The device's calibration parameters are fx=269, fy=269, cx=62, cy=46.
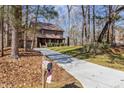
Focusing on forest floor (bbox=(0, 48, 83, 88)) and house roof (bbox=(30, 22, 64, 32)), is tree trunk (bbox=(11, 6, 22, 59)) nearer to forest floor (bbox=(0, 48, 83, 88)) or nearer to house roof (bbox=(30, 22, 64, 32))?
forest floor (bbox=(0, 48, 83, 88))

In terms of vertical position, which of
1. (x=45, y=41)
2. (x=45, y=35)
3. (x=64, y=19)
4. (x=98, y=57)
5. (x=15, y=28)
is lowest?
(x=98, y=57)

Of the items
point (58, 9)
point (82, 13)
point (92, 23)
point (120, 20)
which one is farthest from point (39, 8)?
point (120, 20)

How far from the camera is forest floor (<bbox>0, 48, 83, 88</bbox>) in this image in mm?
5547

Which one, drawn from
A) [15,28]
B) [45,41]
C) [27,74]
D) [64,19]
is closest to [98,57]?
[64,19]

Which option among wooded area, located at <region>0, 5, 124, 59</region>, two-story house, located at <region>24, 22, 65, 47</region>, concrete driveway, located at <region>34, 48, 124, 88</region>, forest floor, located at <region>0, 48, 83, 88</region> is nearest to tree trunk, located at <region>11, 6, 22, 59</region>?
wooded area, located at <region>0, 5, 124, 59</region>

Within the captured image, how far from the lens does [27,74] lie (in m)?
6.02

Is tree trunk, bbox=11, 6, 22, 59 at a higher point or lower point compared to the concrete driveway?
higher

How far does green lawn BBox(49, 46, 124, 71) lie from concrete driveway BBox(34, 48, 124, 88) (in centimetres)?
16

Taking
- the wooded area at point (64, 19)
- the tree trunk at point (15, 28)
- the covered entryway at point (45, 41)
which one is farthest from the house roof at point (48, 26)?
the tree trunk at point (15, 28)

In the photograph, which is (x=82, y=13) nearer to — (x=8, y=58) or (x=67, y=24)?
(x=67, y=24)

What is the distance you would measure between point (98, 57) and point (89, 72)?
97cm

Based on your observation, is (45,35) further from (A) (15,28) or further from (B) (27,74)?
(B) (27,74)

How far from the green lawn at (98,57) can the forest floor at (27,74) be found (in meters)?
0.87

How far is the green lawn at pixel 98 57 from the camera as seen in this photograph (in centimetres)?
675
